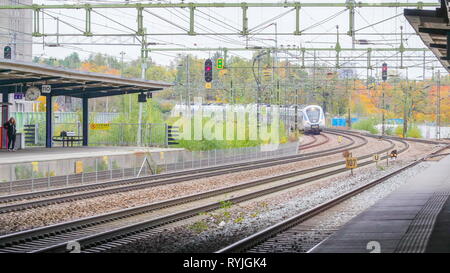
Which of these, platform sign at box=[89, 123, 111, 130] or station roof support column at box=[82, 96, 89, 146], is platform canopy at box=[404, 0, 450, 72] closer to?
station roof support column at box=[82, 96, 89, 146]

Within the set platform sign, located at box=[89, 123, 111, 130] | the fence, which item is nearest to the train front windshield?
the fence

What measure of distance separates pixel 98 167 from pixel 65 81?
5660mm

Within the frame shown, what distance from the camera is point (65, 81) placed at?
30203 mm

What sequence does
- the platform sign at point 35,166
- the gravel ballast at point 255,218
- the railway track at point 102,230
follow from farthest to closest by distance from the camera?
the platform sign at point 35,166 → the railway track at point 102,230 → the gravel ballast at point 255,218

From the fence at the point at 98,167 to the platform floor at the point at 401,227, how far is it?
446 inches

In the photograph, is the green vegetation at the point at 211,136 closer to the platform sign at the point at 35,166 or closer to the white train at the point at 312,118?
the platform sign at the point at 35,166

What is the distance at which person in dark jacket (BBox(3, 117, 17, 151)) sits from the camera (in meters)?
30.9

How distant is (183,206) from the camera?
1944 centimetres

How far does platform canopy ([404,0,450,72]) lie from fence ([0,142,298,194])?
13.4m

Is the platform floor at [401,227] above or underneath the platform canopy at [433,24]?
underneath

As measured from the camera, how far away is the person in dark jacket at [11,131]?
3086 cm

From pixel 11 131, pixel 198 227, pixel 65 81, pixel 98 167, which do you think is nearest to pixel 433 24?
pixel 198 227

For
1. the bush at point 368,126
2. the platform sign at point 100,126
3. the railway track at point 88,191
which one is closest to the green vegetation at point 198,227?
the railway track at point 88,191
